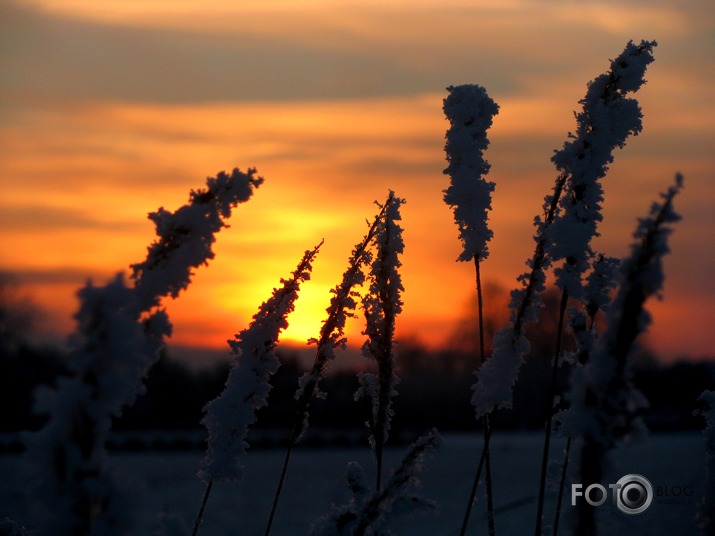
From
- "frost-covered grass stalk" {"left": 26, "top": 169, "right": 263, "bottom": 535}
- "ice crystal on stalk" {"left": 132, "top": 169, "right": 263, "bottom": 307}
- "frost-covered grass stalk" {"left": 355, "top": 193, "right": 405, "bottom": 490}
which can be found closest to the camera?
"frost-covered grass stalk" {"left": 26, "top": 169, "right": 263, "bottom": 535}

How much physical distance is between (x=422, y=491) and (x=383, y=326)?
1388 centimetres

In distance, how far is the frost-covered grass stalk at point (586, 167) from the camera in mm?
3004

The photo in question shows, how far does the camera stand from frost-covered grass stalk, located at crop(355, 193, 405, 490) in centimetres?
338

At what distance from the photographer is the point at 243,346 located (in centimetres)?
314

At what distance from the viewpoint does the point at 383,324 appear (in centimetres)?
339

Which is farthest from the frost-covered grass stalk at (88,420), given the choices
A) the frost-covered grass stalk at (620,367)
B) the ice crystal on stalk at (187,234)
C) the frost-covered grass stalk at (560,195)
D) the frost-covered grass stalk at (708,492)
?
the frost-covered grass stalk at (708,492)

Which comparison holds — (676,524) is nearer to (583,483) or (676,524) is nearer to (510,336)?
(510,336)

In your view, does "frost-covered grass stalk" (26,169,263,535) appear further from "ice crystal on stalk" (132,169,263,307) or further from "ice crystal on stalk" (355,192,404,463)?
"ice crystal on stalk" (355,192,404,463)

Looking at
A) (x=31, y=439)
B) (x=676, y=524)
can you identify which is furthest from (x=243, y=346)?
(x=676, y=524)

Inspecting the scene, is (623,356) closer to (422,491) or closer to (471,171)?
(471,171)

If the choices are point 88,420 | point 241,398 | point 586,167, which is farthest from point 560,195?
point 88,420

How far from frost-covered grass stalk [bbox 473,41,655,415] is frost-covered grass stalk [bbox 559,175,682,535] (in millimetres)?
825

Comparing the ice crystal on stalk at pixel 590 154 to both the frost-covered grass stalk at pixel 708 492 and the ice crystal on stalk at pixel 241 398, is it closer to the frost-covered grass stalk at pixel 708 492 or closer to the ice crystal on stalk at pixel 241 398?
the frost-covered grass stalk at pixel 708 492

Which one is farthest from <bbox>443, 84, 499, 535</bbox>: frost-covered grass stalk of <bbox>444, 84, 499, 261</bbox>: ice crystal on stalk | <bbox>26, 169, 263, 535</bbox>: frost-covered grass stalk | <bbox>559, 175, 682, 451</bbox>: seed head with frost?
<bbox>26, 169, 263, 535</bbox>: frost-covered grass stalk
